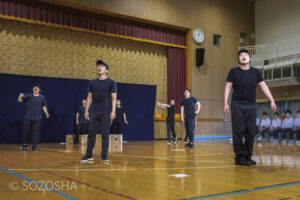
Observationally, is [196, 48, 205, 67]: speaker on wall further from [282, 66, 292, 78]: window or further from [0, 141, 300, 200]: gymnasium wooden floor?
[0, 141, 300, 200]: gymnasium wooden floor

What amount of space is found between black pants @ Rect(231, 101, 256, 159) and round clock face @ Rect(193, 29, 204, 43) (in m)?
10.7

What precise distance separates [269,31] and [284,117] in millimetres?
5478

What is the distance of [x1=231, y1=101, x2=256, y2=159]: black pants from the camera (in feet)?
15.0

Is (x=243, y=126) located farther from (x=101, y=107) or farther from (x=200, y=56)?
(x=200, y=56)

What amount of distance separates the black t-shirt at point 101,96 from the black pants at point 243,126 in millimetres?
1892

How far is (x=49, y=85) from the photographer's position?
11109mm

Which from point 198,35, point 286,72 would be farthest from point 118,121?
point 286,72

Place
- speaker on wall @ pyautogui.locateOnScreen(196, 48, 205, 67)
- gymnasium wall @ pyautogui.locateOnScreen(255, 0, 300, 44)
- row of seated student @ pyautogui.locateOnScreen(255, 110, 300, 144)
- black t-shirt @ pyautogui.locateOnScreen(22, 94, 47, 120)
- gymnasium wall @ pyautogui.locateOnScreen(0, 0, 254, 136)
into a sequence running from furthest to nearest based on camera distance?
1. gymnasium wall @ pyautogui.locateOnScreen(255, 0, 300, 44)
2. speaker on wall @ pyautogui.locateOnScreen(196, 48, 205, 67)
3. gymnasium wall @ pyautogui.locateOnScreen(0, 0, 254, 136)
4. row of seated student @ pyautogui.locateOnScreen(255, 110, 300, 144)
5. black t-shirt @ pyautogui.locateOnScreen(22, 94, 47, 120)

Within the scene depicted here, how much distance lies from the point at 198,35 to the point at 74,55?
6.10m

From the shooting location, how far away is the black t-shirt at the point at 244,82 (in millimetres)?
4621

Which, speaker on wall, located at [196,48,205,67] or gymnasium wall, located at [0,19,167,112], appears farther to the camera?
speaker on wall, located at [196,48,205,67]

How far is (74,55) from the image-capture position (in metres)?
12.2

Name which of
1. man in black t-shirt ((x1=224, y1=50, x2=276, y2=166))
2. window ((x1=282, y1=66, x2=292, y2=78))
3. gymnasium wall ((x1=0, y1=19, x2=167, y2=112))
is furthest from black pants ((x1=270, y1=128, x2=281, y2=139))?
man in black t-shirt ((x1=224, y1=50, x2=276, y2=166))

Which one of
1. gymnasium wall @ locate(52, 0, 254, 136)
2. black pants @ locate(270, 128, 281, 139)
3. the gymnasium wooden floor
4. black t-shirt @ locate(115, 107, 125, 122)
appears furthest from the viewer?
gymnasium wall @ locate(52, 0, 254, 136)
